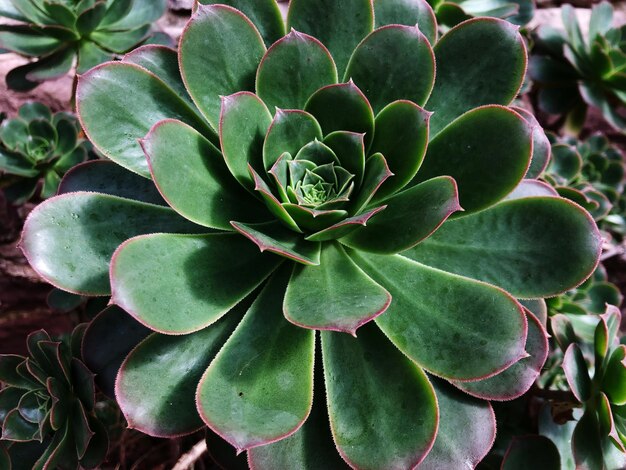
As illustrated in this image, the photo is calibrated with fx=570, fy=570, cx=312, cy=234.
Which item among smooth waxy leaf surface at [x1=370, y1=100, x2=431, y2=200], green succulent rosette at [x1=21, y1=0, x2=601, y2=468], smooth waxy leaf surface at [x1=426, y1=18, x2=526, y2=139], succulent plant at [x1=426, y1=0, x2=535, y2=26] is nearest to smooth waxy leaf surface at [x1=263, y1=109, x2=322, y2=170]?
green succulent rosette at [x1=21, y1=0, x2=601, y2=468]

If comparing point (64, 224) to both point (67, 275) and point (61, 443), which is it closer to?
point (67, 275)

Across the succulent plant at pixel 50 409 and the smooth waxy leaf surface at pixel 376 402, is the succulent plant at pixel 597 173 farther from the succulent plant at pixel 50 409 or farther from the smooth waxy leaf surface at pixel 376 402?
the succulent plant at pixel 50 409

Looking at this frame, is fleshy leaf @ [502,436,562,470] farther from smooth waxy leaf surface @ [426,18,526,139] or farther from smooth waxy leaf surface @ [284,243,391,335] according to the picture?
smooth waxy leaf surface @ [426,18,526,139]

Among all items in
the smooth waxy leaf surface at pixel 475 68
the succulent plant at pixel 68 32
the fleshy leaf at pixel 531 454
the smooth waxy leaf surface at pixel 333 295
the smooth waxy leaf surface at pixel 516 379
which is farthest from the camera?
the succulent plant at pixel 68 32

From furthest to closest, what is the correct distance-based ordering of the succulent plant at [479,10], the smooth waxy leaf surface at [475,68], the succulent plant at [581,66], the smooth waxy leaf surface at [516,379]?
the succulent plant at [581,66]
the succulent plant at [479,10]
the smooth waxy leaf surface at [475,68]
the smooth waxy leaf surface at [516,379]

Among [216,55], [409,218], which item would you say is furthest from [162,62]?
[409,218]

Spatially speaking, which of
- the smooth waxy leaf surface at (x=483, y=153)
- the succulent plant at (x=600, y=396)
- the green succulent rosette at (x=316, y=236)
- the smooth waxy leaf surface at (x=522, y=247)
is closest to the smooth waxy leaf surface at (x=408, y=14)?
the green succulent rosette at (x=316, y=236)

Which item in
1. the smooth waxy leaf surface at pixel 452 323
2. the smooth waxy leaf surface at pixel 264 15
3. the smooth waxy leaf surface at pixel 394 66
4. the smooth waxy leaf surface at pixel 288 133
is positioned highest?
the smooth waxy leaf surface at pixel 264 15

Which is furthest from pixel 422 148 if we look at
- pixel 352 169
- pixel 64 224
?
pixel 64 224
